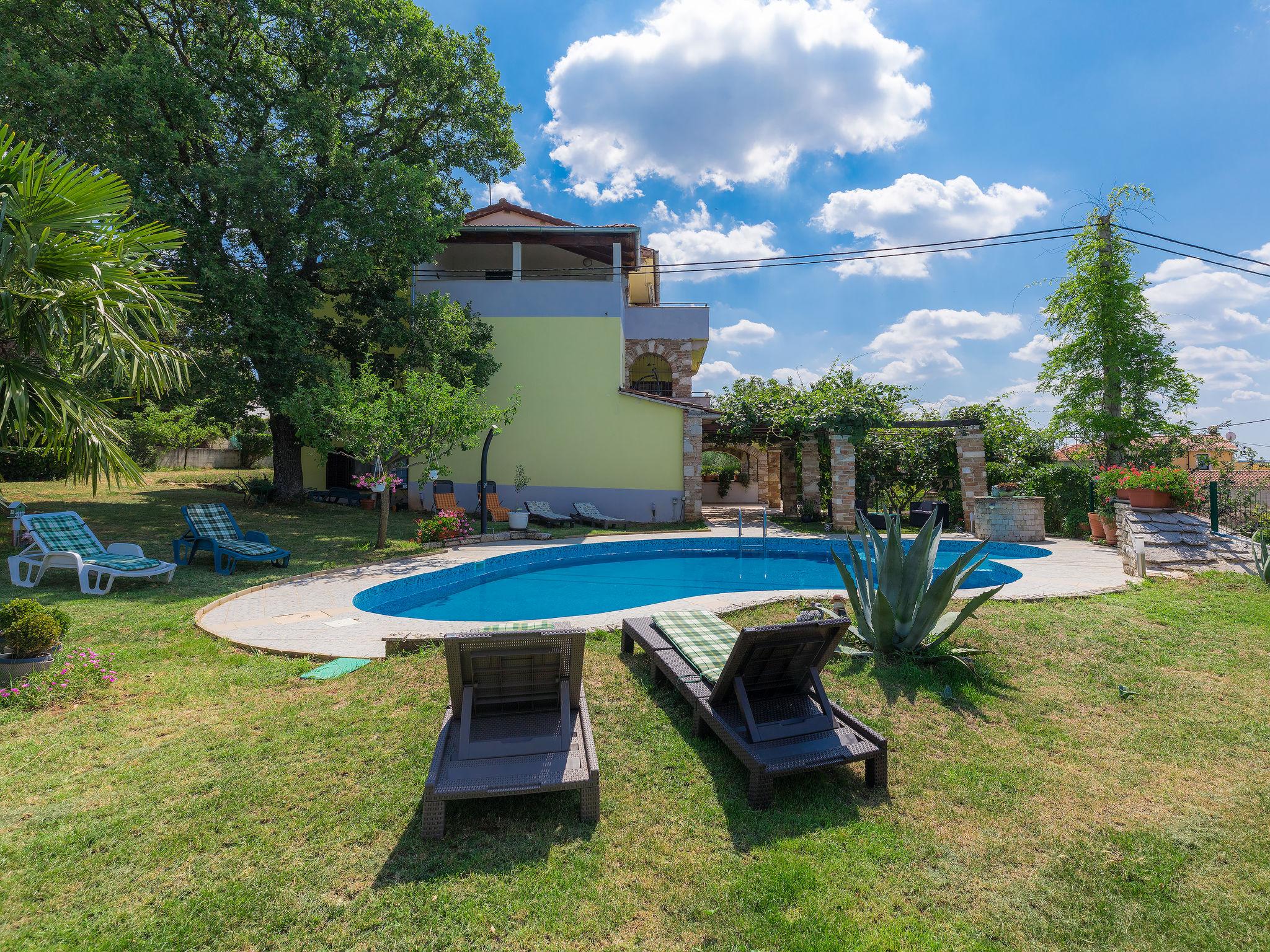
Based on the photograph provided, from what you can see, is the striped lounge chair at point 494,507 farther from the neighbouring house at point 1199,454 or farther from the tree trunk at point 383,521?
the neighbouring house at point 1199,454

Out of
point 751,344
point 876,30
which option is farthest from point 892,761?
point 751,344

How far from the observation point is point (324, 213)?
13.3m

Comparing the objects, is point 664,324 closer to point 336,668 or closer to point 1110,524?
point 1110,524

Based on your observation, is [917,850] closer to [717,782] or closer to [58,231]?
[717,782]

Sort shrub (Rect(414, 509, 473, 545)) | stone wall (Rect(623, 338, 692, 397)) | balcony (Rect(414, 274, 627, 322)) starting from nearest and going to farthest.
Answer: shrub (Rect(414, 509, 473, 545)) < balcony (Rect(414, 274, 627, 322)) < stone wall (Rect(623, 338, 692, 397))

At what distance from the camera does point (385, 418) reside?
1082cm

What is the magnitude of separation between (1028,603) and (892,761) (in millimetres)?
4414

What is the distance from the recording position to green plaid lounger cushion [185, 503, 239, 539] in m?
9.42

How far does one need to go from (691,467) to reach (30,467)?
64.9 feet

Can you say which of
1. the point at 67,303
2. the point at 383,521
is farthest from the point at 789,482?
the point at 67,303

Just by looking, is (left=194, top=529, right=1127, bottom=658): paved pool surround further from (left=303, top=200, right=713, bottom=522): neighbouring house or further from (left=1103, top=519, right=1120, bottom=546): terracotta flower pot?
(left=303, top=200, right=713, bottom=522): neighbouring house

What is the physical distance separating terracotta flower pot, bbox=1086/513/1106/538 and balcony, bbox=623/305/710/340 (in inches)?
486

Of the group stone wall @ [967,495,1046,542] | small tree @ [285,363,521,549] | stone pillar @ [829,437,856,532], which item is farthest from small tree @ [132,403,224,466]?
stone wall @ [967,495,1046,542]

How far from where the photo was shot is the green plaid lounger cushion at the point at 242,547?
9102mm
